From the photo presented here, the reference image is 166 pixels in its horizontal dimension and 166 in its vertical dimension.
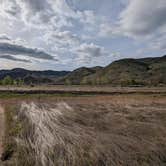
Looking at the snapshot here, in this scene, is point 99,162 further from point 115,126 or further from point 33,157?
point 115,126

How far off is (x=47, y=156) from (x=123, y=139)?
234cm

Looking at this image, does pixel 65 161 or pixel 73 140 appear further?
pixel 73 140

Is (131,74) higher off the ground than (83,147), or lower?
higher

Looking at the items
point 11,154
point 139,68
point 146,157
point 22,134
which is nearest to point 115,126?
point 146,157

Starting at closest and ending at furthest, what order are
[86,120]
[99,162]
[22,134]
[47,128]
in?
[99,162]
[22,134]
[47,128]
[86,120]

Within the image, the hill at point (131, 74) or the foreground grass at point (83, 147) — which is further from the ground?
the hill at point (131, 74)

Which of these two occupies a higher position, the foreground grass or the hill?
the hill

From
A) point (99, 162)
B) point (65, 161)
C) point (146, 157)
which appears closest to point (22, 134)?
point (65, 161)

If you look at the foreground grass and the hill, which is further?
the hill

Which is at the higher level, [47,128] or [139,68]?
[139,68]

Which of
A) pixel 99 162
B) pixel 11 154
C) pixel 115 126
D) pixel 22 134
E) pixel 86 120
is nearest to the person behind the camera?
pixel 99 162

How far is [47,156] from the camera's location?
4.95 metres

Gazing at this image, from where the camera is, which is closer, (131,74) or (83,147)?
(83,147)

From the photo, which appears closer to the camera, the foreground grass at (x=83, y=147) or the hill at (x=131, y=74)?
the foreground grass at (x=83, y=147)
